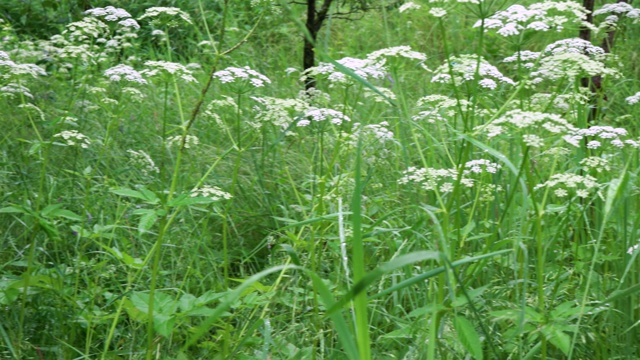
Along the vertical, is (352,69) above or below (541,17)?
below

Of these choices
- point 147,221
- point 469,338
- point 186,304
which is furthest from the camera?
point 186,304

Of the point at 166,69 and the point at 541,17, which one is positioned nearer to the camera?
the point at 166,69

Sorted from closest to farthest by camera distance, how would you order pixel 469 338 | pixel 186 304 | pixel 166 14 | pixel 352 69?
pixel 469 338 → pixel 186 304 → pixel 166 14 → pixel 352 69

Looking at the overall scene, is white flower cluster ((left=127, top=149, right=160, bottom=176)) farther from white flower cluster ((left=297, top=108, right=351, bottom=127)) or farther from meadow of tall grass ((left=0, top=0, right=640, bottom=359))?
white flower cluster ((left=297, top=108, right=351, bottom=127))

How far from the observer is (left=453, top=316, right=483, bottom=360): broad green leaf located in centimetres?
212

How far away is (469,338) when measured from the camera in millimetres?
2150

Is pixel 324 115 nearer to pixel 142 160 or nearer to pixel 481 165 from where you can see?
pixel 481 165

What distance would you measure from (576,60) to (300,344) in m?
1.17

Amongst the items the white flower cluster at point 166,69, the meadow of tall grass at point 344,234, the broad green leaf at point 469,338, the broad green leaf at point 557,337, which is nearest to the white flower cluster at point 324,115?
the meadow of tall grass at point 344,234

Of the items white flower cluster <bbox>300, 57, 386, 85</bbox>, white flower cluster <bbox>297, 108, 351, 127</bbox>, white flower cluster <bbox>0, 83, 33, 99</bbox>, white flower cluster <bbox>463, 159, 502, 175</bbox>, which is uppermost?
white flower cluster <bbox>300, 57, 386, 85</bbox>

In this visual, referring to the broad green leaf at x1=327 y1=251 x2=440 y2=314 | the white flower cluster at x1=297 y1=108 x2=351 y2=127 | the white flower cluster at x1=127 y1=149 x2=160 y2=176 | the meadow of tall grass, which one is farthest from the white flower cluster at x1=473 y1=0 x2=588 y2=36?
the white flower cluster at x1=127 y1=149 x2=160 y2=176

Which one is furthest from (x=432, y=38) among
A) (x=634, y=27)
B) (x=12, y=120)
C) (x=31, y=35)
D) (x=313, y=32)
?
(x=12, y=120)

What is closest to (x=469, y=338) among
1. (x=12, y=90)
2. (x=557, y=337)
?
(x=557, y=337)

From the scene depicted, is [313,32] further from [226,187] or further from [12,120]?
[12,120]
